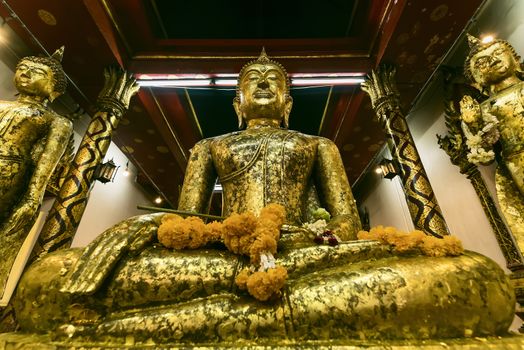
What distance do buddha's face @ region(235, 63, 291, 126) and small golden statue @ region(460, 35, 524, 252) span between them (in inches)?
79.6

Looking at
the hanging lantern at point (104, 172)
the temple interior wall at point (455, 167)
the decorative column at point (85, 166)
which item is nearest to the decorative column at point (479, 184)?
the temple interior wall at point (455, 167)

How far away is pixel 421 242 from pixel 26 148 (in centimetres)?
354

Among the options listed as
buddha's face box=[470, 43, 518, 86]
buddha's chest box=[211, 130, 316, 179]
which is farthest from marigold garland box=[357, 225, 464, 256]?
buddha's face box=[470, 43, 518, 86]

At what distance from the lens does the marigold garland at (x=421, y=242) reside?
46.2 inches

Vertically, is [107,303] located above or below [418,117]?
below

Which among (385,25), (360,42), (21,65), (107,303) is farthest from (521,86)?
(21,65)

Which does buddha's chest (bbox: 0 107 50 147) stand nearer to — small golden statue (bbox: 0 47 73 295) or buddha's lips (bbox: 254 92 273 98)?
small golden statue (bbox: 0 47 73 295)

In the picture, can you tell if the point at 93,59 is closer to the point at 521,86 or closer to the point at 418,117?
the point at 521,86

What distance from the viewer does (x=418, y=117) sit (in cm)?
526

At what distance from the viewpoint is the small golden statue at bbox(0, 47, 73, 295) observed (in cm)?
258

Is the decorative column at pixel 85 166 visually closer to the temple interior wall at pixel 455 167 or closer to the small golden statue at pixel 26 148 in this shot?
the small golden statue at pixel 26 148

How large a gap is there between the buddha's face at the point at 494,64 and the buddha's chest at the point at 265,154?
2088 millimetres

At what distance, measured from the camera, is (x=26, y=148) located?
2.83m

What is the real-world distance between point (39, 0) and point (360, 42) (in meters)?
4.44
